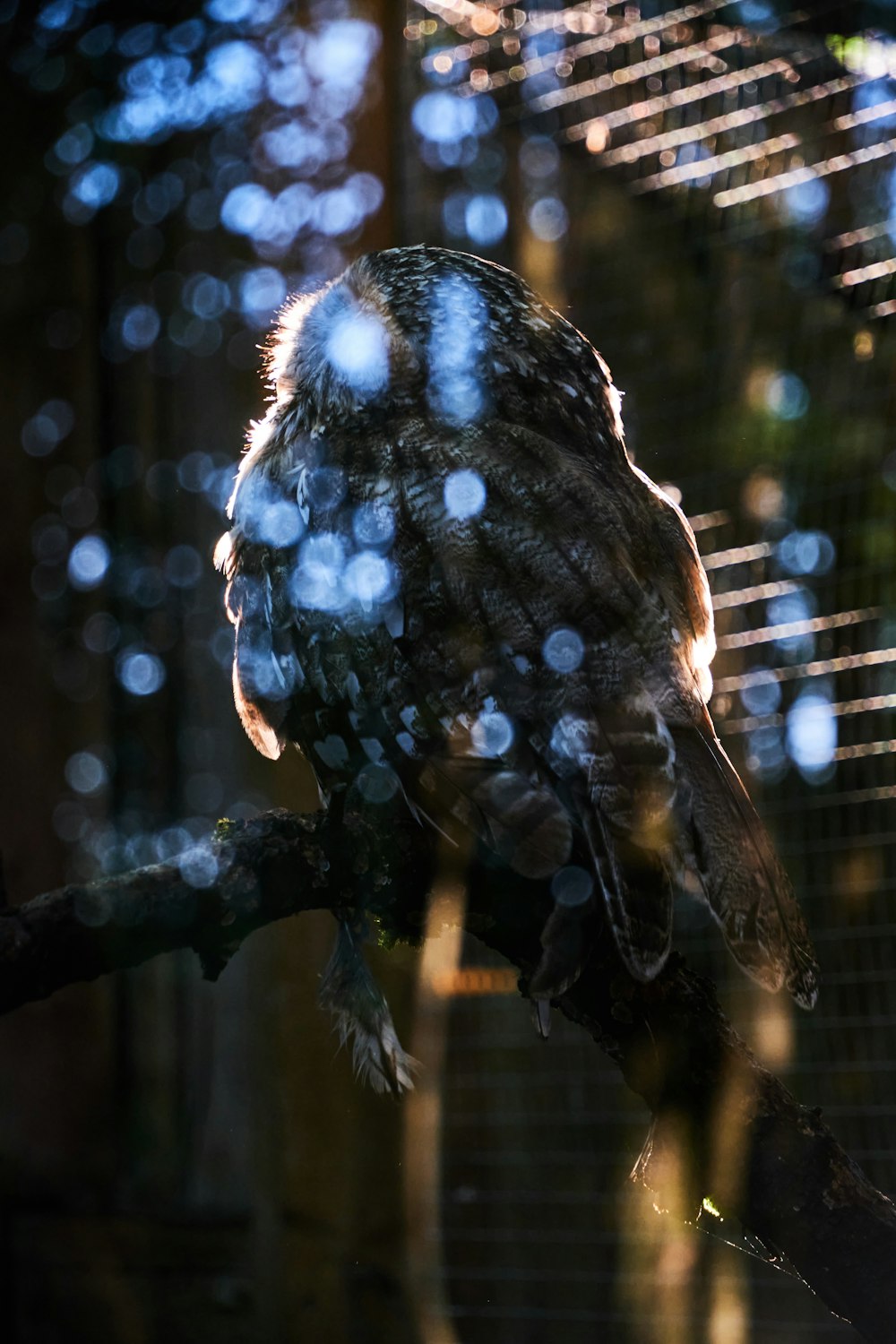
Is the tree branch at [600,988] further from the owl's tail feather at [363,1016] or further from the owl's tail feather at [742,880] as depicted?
the owl's tail feather at [363,1016]

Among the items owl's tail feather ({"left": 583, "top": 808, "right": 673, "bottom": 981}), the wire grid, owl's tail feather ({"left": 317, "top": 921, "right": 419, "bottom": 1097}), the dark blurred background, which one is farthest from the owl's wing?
the wire grid

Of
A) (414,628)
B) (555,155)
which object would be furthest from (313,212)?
(414,628)

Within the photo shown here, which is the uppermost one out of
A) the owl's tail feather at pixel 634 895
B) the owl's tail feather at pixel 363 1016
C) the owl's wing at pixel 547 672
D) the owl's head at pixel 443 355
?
the owl's head at pixel 443 355

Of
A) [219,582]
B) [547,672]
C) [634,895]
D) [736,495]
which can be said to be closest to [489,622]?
[547,672]

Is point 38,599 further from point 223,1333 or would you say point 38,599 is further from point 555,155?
point 555,155

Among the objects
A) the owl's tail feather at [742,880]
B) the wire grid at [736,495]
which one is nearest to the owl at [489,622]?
the owl's tail feather at [742,880]

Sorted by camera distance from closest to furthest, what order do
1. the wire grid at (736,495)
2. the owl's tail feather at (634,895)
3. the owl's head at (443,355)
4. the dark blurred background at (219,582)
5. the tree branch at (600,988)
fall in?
the tree branch at (600,988) → the owl's tail feather at (634,895) → the owl's head at (443,355) → the dark blurred background at (219,582) → the wire grid at (736,495)

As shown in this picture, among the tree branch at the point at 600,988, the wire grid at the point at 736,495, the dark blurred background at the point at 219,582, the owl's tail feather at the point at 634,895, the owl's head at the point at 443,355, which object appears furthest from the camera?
the wire grid at the point at 736,495
